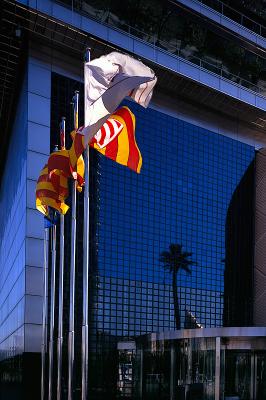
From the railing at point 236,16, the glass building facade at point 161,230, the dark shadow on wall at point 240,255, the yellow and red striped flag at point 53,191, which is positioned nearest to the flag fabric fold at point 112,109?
the yellow and red striped flag at point 53,191

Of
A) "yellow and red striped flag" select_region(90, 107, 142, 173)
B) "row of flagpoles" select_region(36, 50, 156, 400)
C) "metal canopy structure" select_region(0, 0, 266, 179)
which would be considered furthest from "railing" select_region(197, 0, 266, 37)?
"yellow and red striped flag" select_region(90, 107, 142, 173)

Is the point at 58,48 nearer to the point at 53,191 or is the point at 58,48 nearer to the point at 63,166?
the point at 53,191

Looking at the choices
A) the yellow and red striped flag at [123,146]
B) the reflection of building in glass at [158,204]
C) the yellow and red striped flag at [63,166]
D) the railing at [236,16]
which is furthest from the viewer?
the railing at [236,16]

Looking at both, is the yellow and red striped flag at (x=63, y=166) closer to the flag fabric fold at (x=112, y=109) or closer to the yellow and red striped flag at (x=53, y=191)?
the flag fabric fold at (x=112, y=109)

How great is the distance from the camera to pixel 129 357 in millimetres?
27000

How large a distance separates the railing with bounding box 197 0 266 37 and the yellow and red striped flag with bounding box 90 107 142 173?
708 inches

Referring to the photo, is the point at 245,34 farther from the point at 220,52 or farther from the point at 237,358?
the point at 237,358

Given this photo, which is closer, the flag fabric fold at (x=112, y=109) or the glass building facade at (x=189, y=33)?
the flag fabric fold at (x=112, y=109)

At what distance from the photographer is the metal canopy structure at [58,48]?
1041 inches

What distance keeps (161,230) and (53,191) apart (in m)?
12.0

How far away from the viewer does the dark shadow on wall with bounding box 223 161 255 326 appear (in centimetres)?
3331

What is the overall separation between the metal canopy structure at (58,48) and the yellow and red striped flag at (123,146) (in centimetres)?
1199

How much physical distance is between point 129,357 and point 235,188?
40.0ft

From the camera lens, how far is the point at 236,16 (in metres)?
33.7
